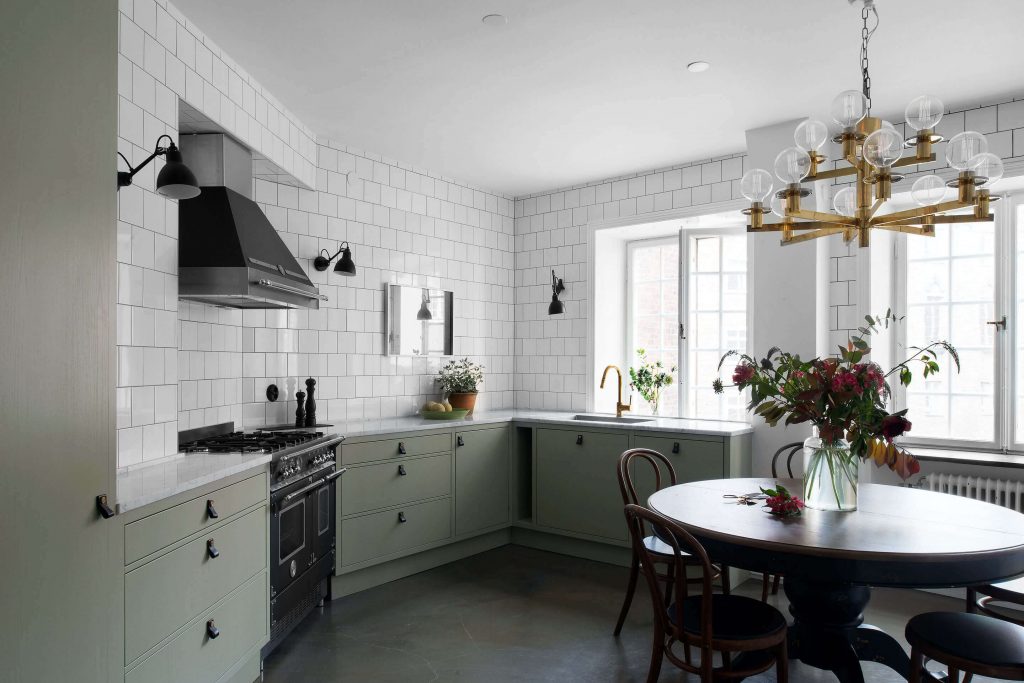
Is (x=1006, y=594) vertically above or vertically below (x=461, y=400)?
below

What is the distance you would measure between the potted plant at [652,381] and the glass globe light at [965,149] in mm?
3241

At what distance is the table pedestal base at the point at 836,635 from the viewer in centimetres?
254

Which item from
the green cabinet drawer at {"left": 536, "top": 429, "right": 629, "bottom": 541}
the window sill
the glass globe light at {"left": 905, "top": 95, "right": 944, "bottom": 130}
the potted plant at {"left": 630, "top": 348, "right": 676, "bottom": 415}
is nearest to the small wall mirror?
the green cabinet drawer at {"left": 536, "top": 429, "right": 629, "bottom": 541}

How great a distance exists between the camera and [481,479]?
4832 millimetres

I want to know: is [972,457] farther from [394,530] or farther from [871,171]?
[394,530]

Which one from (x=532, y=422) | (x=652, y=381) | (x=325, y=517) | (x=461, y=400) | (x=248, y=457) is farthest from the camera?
(x=652, y=381)

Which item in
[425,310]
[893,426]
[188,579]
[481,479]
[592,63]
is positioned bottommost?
[481,479]

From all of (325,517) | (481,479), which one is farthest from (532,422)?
(325,517)

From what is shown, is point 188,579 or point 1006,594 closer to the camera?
point 188,579

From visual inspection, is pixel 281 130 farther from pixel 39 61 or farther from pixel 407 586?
pixel 407 586

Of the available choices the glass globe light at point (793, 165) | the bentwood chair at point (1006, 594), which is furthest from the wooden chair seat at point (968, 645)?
the glass globe light at point (793, 165)

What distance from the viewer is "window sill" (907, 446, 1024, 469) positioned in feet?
12.2

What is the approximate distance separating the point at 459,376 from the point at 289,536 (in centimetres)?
221

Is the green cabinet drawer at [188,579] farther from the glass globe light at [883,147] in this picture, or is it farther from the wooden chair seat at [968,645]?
the glass globe light at [883,147]
